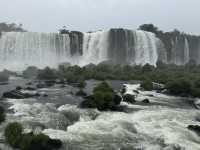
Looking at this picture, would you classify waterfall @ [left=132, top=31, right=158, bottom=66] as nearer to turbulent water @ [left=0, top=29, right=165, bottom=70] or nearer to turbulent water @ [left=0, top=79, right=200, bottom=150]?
turbulent water @ [left=0, top=29, right=165, bottom=70]

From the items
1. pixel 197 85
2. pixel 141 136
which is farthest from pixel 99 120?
pixel 197 85

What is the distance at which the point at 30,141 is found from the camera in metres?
15.2

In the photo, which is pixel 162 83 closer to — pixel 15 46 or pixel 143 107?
pixel 143 107

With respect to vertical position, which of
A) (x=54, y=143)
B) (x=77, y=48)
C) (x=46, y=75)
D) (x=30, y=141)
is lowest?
(x=54, y=143)

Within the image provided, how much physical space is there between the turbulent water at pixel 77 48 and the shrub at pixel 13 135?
3550cm

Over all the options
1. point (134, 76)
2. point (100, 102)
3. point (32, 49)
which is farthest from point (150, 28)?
point (100, 102)

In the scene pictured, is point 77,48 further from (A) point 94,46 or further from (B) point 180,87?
(B) point 180,87

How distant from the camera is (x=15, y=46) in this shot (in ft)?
175

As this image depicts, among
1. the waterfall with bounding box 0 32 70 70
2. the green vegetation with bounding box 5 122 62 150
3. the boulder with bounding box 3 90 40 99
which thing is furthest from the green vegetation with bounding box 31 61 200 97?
the green vegetation with bounding box 5 122 62 150

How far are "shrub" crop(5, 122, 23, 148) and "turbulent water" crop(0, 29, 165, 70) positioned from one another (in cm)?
3550

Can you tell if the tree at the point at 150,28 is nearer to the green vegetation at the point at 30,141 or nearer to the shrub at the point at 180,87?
the shrub at the point at 180,87

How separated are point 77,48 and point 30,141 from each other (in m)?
41.3

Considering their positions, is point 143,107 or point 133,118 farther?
point 143,107

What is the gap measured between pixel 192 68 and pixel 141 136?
36.0 m
